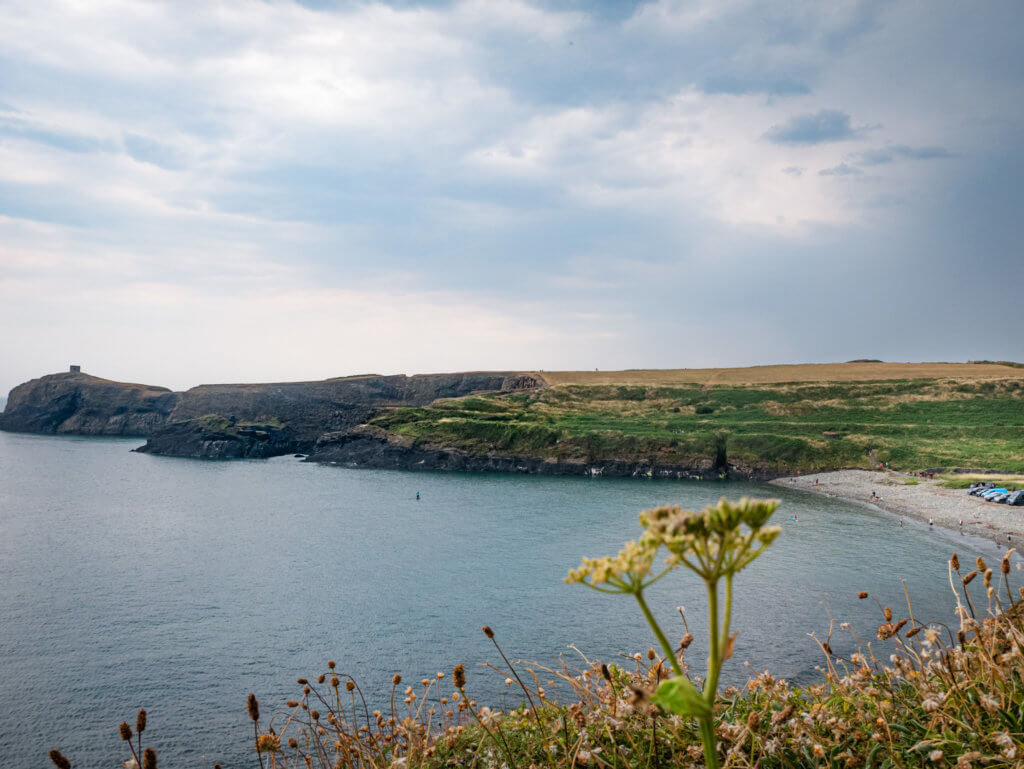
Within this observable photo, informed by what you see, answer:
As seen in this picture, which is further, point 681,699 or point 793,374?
point 793,374

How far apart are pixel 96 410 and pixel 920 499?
727ft

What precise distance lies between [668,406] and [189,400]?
141 meters

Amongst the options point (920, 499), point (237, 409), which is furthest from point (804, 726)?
point (237, 409)

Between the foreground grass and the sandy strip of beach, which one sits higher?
the foreground grass

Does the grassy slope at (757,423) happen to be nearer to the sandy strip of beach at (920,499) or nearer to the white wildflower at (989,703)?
the sandy strip of beach at (920,499)

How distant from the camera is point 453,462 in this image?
10719cm

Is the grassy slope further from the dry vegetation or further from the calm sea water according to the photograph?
the calm sea water

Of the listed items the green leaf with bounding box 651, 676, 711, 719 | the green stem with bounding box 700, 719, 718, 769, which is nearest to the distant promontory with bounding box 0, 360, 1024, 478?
the green stem with bounding box 700, 719, 718, 769

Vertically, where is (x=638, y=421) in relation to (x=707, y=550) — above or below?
below

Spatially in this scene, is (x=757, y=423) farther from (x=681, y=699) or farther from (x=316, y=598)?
(x=681, y=699)

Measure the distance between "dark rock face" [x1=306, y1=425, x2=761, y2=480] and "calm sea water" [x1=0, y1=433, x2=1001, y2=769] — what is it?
20.9 meters

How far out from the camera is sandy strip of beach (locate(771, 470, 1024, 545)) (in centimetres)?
4759

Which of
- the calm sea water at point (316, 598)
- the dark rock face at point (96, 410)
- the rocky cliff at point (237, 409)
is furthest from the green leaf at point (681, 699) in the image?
the dark rock face at point (96, 410)

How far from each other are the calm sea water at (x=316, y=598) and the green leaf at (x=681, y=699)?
2231 cm
